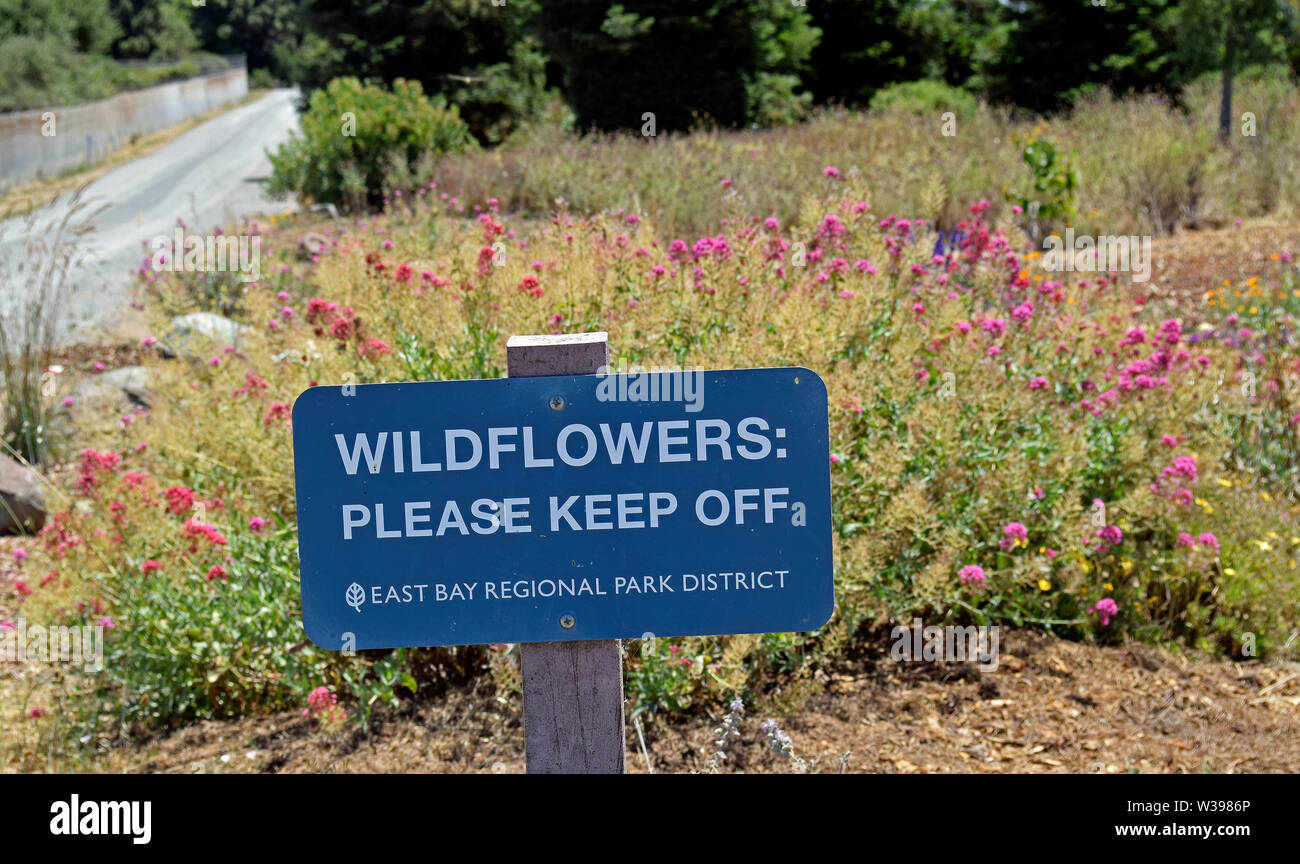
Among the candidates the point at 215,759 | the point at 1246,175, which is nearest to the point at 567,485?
the point at 215,759

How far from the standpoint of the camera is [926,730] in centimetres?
329

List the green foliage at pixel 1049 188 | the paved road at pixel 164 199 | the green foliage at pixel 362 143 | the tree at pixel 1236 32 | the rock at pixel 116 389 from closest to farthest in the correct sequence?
1. the rock at pixel 116 389
2. the green foliage at pixel 1049 188
3. the paved road at pixel 164 199
4. the tree at pixel 1236 32
5. the green foliage at pixel 362 143

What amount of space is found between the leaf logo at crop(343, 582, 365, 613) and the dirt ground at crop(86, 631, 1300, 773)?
1640 mm

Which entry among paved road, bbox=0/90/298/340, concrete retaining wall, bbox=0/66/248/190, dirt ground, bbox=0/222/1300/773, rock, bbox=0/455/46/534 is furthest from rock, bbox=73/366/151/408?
concrete retaining wall, bbox=0/66/248/190

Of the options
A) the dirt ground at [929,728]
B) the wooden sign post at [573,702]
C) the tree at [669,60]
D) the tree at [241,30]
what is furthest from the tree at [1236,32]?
the tree at [241,30]

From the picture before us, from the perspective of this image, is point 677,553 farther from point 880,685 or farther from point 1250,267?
point 1250,267

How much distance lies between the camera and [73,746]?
330 centimetres

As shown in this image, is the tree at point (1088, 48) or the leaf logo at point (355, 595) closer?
the leaf logo at point (355, 595)

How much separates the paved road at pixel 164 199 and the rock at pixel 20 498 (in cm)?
108

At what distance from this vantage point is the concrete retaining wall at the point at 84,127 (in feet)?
88.0

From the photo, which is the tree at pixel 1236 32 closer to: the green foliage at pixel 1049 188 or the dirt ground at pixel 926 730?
the green foliage at pixel 1049 188

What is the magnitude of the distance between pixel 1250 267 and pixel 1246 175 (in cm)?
323

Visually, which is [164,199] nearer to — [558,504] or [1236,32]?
[1236,32]

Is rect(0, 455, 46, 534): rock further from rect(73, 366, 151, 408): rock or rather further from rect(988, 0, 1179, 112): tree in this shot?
rect(988, 0, 1179, 112): tree
